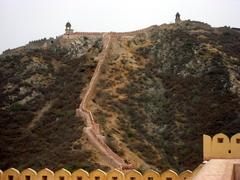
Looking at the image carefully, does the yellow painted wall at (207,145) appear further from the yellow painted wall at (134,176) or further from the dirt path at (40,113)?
the dirt path at (40,113)

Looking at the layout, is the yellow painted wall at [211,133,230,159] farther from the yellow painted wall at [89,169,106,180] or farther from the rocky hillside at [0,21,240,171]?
the rocky hillside at [0,21,240,171]

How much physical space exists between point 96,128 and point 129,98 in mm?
9794

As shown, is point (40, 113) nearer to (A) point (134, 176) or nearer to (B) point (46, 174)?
(B) point (46, 174)

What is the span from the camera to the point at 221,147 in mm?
28531

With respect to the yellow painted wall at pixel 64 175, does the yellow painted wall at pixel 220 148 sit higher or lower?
higher

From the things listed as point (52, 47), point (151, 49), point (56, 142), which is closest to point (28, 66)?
point (52, 47)

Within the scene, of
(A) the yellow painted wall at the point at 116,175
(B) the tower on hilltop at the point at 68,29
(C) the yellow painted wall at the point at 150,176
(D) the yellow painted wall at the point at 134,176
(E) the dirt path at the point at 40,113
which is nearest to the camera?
(A) the yellow painted wall at the point at 116,175

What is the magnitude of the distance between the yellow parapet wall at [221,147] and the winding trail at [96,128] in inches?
335

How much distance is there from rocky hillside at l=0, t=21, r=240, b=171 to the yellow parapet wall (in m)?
10.5

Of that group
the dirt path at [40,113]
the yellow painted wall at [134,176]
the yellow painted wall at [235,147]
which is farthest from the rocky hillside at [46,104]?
the yellow painted wall at [235,147]

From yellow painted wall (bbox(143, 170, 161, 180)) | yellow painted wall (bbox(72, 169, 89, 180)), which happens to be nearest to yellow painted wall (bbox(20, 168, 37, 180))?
yellow painted wall (bbox(72, 169, 89, 180))

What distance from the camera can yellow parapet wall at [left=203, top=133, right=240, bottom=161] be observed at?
28406 mm

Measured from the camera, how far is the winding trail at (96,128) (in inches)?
1499

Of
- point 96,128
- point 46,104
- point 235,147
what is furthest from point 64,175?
point 46,104
